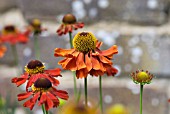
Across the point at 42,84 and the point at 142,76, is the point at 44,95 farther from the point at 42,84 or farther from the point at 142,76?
the point at 142,76

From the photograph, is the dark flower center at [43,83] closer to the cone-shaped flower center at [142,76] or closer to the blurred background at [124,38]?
the cone-shaped flower center at [142,76]

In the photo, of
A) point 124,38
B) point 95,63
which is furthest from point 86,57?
point 124,38

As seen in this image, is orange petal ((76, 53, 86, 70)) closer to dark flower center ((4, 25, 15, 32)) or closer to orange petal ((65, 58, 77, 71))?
orange petal ((65, 58, 77, 71))

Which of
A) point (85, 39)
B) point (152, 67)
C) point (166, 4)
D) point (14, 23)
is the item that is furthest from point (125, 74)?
point (85, 39)

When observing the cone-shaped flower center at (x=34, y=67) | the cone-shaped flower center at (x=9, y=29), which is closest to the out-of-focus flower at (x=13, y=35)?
the cone-shaped flower center at (x=9, y=29)

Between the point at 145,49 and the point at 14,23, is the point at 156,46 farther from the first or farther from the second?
the point at 14,23

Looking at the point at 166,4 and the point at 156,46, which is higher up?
the point at 166,4

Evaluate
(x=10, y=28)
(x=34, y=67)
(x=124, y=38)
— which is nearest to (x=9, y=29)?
(x=10, y=28)

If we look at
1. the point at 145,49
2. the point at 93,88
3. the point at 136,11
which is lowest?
the point at 93,88

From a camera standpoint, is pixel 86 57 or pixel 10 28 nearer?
pixel 86 57
